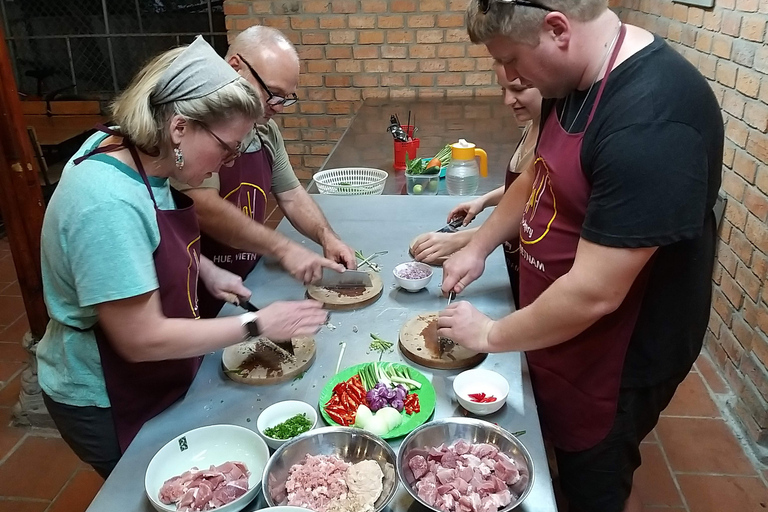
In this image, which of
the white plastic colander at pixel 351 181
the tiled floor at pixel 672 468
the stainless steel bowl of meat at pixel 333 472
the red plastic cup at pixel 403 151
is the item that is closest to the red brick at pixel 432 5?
the red plastic cup at pixel 403 151

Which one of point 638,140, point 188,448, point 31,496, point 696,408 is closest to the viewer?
point 638,140

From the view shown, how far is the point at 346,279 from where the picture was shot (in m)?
1.87

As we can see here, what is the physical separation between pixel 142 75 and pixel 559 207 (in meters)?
0.96

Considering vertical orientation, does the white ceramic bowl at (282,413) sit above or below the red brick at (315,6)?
below

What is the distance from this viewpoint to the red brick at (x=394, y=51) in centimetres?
467

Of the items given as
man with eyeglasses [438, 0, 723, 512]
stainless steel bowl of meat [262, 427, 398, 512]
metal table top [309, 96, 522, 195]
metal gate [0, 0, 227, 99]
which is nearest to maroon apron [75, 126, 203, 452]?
stainless steel bowl of meat [262, 427, 398, 512]

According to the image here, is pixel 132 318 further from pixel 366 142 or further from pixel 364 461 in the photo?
pixel 366 142

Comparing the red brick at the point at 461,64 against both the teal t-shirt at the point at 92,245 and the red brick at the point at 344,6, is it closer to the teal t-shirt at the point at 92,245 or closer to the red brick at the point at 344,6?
A: the red brick at the point at 344,6

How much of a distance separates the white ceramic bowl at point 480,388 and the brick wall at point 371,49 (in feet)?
12.1

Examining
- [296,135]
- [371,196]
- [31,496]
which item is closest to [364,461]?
[371,196]

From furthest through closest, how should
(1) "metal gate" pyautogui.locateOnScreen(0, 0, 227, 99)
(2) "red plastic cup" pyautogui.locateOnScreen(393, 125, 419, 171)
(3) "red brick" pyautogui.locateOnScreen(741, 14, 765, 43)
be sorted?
(1) "metal gate" pyautogui.locateOnScreen(0, 0, 227, 99), (2) "red plastic cup" pyautogui.locateOnScreen(393, 125, 419, 171), (3) "red brick" pyautogui.locateOnScreen(741, 14, 765, 43)

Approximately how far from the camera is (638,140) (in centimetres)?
110

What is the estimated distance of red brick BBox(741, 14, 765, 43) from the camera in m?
2.45

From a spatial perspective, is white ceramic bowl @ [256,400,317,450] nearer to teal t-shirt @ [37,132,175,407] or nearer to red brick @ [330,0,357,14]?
teal t-shirt @ [37,132,175,407]
